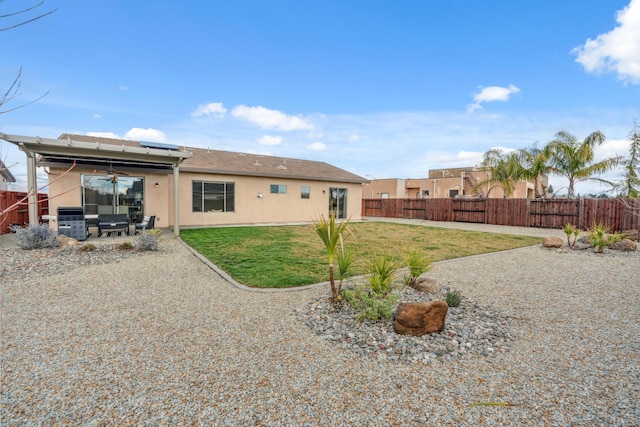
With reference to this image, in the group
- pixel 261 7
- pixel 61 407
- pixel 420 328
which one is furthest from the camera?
pixel 261 7

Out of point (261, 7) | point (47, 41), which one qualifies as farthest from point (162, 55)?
point (47, 41)

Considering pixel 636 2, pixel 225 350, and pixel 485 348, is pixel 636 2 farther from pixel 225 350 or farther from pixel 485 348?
pixel 225 350

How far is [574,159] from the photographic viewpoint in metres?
18.7

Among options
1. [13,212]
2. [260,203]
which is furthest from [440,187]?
[13,212]

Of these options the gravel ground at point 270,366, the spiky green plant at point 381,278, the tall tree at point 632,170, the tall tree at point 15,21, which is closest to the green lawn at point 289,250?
the spiky green plant at point 381,278

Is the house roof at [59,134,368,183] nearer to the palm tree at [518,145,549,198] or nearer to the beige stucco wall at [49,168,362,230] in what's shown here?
the beige stucco wall at [49,168,362,230]

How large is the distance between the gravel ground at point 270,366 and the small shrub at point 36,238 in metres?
3.35

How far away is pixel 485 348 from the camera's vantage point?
3250mm

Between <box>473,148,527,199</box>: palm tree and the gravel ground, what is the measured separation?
1875cm

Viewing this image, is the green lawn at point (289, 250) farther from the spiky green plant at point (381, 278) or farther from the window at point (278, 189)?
the window at point (278, 189)

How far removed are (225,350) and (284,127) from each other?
2183 cm

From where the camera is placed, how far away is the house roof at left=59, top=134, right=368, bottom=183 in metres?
14.1

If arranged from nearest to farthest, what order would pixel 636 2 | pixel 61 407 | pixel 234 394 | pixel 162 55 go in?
pixel 61 407 → pixel 234 394 → pixel 636 2 → pixel 162 55

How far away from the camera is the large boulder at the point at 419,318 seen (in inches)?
135
